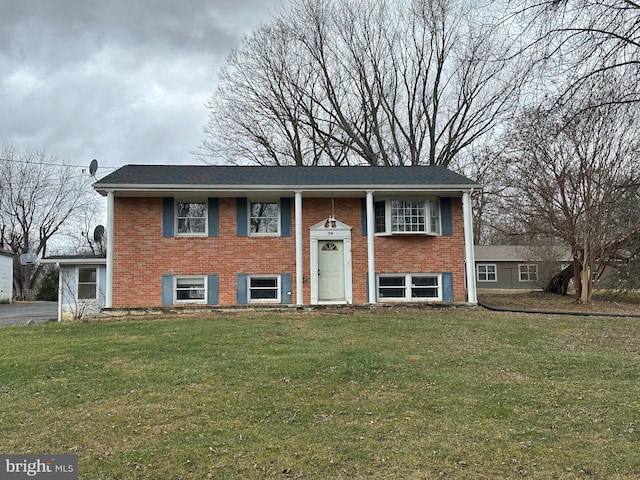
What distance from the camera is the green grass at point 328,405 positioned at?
3930mm

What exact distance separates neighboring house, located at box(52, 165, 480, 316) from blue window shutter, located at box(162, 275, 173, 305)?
30 mm

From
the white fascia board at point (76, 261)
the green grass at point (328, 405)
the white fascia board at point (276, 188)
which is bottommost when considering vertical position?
the green grass at point (328, 405)

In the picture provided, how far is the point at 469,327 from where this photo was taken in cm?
1116

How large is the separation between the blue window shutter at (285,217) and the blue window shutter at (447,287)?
507 centimetres

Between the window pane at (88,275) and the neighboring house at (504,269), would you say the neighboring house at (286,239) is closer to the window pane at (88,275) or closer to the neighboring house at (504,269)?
the window pane at (88,275)

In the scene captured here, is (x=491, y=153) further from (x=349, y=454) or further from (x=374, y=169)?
(x=349, y=454)

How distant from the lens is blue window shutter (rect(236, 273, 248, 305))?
15500mm

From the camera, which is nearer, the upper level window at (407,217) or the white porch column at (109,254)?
the white porch column at (109,254)

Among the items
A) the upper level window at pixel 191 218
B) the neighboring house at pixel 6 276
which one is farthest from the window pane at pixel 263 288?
the neighboring house at pixel 6 276

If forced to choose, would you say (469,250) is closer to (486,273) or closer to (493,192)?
(493,192)

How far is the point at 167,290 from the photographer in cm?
1537

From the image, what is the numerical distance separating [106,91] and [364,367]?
17.1 m

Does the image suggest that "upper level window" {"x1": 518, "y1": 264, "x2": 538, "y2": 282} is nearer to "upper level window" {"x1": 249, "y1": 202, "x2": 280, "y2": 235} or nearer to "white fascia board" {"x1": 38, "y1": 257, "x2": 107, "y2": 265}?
"upper level window" {"x1": 249, "y1": 202, "x2": 280, "y2": 235}

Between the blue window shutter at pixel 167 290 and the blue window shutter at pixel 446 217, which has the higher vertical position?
the blue window shutter at pixel 446 217
